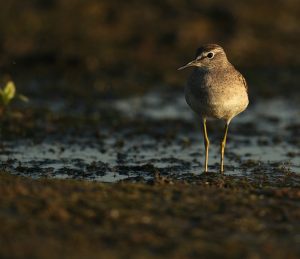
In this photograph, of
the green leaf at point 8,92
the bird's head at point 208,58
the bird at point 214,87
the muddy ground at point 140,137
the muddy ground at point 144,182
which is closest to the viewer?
the muddy ground at point 144,182

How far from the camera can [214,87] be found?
10.7 m

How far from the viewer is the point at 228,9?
824 inches

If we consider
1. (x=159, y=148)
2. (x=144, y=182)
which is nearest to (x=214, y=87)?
(x=144, y=182)

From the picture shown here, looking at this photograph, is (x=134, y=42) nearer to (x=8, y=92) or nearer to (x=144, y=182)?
(x=8, y=92)

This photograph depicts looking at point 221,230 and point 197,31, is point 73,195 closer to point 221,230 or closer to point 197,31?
point 221,230

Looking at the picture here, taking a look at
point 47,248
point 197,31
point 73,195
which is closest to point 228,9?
point 197,31

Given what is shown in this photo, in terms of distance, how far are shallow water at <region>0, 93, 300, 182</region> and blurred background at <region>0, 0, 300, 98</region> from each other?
1.67 meters

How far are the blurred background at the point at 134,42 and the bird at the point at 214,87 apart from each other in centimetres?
594

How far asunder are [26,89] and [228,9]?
22.8 feet

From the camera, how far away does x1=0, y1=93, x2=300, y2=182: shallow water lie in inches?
447

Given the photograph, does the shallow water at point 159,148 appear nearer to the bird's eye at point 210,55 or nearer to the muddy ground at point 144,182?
the muddy ground at point 144,182

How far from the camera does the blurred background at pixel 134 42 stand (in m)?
17.7

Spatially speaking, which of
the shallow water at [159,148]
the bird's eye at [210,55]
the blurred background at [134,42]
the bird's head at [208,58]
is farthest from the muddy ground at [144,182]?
the bird's eye at [210,55]

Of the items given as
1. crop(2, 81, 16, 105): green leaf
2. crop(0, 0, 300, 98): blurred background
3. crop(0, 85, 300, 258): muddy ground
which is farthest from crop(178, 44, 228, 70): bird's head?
crop(0, 0, 300, 98): blurred background
